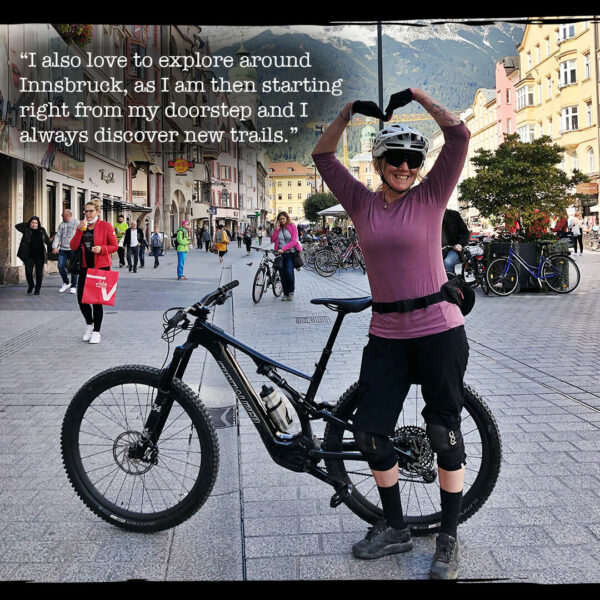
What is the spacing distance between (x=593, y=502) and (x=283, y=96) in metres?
6.07

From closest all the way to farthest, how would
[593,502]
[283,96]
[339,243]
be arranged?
[593,502] < [283,96] < [339,243]

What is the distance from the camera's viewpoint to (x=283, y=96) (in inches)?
320

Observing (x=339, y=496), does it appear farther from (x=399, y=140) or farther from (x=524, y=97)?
(x=524, y=97)

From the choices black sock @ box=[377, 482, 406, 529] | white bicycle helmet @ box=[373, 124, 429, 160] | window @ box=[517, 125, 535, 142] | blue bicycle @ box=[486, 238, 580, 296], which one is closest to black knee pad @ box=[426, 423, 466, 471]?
black sock @ box=[377, 482, 406, 529]

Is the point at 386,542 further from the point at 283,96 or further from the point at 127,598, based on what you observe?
the point at 283,96

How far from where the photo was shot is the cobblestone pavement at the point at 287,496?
2816 mm

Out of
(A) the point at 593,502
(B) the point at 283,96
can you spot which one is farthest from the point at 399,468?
(B) the point at 283,96

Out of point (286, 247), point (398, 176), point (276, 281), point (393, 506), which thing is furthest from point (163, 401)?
point (276, 281)

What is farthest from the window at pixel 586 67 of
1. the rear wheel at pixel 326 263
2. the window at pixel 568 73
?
the rear wheel at pixel 326 263

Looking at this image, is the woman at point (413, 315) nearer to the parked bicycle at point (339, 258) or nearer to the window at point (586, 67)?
the parked bicycle at point (339, 258)

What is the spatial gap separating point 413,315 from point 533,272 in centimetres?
1223

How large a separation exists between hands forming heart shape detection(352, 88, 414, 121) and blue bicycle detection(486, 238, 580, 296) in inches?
462

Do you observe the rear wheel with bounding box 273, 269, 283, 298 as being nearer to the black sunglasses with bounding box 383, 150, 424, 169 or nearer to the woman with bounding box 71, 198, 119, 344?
the woman with bounding box 71, 198, 119, 344

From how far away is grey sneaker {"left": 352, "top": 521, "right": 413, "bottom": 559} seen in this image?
2887mm
